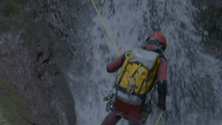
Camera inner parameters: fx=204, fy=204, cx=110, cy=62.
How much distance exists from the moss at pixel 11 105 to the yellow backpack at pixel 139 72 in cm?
240

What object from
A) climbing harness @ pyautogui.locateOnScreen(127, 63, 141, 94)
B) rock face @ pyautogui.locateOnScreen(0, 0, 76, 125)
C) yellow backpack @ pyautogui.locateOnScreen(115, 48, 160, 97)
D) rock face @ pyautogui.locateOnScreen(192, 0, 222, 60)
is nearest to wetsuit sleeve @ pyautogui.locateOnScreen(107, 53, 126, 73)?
yellow backpack @ pyautogui.locateOnScreen(115, 48, 160, 97)

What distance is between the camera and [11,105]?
4.50 metres

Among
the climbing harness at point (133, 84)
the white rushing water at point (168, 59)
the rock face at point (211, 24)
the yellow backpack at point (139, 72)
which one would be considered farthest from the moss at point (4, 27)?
the rock face at point (211, 24)

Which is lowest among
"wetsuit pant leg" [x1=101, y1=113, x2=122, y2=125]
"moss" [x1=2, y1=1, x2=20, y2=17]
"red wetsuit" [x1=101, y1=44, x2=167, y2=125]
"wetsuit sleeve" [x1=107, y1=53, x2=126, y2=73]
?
"wetsuit pant leg" [x1=101, y1=113, x2=122, y2=125]

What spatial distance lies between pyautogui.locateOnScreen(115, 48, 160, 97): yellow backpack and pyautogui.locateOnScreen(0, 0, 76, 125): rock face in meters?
2.45

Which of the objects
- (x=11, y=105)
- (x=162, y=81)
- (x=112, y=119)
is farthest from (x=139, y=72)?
(x=11, y=105)

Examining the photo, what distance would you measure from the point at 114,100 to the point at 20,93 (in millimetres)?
2523

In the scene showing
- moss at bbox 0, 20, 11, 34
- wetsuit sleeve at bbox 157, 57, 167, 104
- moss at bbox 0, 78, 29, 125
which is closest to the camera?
wetsuit sleeve at bbox 157, 57, 167, 104

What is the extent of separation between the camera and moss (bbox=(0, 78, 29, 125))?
13.6 feet

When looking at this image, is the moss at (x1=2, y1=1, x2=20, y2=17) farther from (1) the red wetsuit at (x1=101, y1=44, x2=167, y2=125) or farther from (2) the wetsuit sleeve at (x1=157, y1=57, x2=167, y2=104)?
(2) the wetsuit sleeve at (x1=157, y1=57, x2=167, y2=104)

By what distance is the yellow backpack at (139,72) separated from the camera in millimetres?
3146

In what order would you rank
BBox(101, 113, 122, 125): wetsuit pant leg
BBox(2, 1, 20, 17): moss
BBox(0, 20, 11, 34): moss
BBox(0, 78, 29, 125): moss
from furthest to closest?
1. BBox(2, 1, 20, 17): moss
2. BBox(0, 20, 11, 34): moss
3. BBox(0, 78, 29, 125): moss
4. BBox(101, 113, 122, 125): wetsuit pant leg

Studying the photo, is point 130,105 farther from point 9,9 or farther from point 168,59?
point 9,9

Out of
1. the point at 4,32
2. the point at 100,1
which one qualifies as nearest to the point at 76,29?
the point at 100,1
